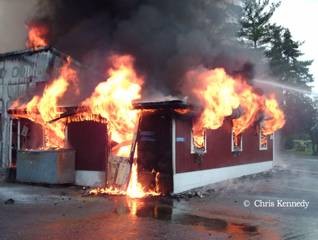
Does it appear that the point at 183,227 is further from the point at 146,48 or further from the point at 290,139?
the point at 290,139

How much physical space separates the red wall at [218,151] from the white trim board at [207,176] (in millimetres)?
153

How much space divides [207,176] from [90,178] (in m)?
3.89

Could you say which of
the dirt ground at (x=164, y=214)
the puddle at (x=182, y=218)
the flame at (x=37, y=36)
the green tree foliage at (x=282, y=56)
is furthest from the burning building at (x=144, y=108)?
the green tree foliage at (x=282, y=56)

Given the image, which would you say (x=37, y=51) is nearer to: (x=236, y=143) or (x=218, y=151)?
(x=218, y=151)

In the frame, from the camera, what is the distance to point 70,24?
22250 millimetres

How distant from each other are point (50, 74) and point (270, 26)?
3089 cm

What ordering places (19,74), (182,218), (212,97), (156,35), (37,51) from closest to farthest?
(182,218), (212,97), (156,35), (37,51), (19,74)

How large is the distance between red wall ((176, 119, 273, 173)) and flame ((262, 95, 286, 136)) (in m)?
0.72

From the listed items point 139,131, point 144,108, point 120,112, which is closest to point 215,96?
point 144,108

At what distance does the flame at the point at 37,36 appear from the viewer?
22.7m

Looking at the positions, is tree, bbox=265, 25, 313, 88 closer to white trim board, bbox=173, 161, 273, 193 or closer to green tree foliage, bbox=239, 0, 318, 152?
green tree foliage, bbox=239, 0, 318, 152

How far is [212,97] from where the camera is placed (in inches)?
562

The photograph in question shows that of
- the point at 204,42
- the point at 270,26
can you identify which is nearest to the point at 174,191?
Answer: the point at 204,42

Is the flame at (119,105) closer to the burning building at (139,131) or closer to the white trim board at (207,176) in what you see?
the burning building at (139,131)
